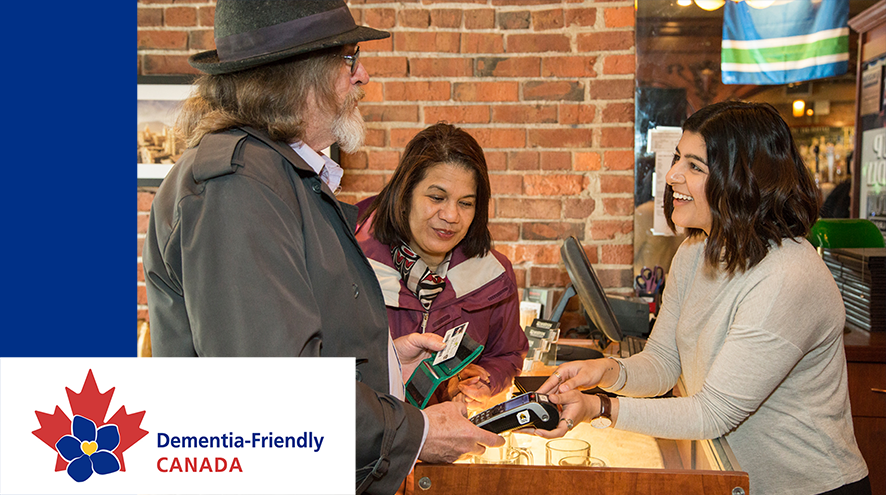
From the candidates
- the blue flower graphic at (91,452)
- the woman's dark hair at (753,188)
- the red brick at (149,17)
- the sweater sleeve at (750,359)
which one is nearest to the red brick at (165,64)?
the red brick at (149,17)

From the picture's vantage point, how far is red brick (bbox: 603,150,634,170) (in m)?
2.82

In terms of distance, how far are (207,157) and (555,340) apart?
4.56ft

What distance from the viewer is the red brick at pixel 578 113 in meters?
2.82

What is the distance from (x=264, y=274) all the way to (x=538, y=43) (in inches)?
83.2

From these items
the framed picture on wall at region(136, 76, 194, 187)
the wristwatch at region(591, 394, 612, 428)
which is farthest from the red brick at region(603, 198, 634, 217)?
the framed picture on wall at region(136, 76, 194, 187)

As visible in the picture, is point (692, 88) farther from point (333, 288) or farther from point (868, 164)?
point (333, 288)

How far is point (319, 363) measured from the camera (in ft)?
3.67

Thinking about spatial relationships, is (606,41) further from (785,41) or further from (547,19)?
(785,41)

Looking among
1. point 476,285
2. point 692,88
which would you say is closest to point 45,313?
point 476,285

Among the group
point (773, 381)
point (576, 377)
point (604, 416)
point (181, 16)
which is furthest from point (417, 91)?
point (773, 381)

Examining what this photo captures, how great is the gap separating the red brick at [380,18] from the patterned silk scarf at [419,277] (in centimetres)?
122

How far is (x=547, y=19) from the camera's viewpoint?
2791 mm

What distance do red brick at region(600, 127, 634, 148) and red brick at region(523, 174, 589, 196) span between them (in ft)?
0.64

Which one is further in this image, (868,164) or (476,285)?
(868,164)
